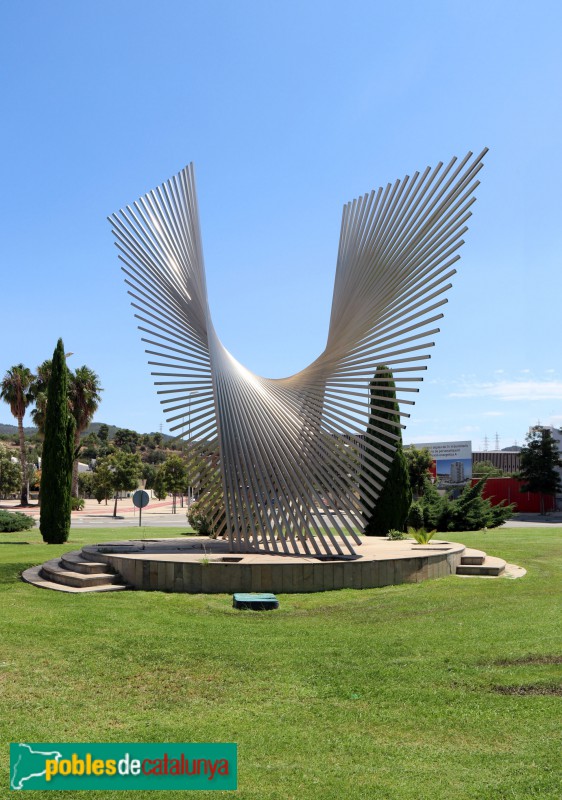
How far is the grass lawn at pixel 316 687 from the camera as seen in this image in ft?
13.0

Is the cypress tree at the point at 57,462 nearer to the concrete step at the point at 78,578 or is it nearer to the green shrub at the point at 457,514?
the concrete step at the point at 78,578

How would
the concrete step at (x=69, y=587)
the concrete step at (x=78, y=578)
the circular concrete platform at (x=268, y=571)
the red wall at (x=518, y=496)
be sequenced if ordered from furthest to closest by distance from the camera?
the red wall at (x=518, y=496)
the concrete step at (x=78, y=578)
the circular concrete platform at (x=268, y=571)
the concrete step at (x=69, y=587)

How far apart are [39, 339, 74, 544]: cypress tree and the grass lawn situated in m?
10.6

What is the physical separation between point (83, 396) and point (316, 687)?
3478 centimetres

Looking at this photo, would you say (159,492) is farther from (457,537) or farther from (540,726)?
(540,726)

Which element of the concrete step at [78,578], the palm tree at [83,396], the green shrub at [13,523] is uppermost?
the palm tree at [83,396]

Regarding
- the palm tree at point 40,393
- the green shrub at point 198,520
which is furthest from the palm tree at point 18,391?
the green shrub at point 198,520

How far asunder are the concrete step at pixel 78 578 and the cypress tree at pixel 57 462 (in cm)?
839

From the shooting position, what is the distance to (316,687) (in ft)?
18.1

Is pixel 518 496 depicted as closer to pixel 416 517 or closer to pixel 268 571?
pixel 416 517

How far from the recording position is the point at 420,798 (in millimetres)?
3641

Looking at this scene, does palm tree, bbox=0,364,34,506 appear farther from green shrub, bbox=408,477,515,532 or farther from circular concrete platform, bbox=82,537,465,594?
circular concrete platform, bbox=82,537,465,594

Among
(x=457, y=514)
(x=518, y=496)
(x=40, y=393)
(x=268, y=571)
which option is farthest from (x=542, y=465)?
(x=268, y=571)

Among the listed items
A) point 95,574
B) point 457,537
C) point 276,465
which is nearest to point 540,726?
point 276,465
